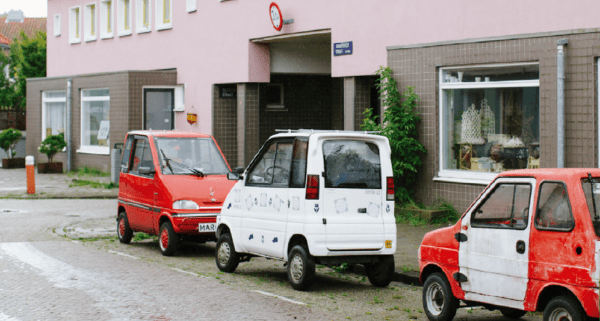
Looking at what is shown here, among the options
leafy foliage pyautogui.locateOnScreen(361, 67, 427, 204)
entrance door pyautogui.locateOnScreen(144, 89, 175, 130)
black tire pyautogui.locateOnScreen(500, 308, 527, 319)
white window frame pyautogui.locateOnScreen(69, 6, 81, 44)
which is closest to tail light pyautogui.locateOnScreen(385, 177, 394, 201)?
black tire pyautogui.locateOnScreen(500, 308, 527, 319)

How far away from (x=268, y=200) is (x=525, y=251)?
151 inches

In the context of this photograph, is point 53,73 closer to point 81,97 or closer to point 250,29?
point 81,97

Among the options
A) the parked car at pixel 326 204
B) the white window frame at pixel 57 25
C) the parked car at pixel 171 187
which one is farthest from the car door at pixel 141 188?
the white window frame at pixel 57 25

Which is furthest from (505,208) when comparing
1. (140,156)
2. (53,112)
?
(53,112)

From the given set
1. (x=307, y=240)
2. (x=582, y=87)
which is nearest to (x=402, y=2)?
(x=582, y=87)

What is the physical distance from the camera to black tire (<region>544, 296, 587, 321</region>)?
603 cm

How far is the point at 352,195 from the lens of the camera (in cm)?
929

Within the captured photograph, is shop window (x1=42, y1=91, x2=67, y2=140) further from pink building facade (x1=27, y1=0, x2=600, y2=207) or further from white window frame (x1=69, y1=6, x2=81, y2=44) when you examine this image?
white window frame (x1=69, y1=6, x2=81, y2=44)

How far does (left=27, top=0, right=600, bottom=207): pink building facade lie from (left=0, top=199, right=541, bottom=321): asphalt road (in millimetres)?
5230

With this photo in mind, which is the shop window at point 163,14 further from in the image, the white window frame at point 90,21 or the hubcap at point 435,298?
the hubcap at point 435,298

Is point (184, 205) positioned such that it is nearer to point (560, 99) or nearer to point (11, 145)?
point (560, 99)

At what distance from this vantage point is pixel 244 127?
22.7m

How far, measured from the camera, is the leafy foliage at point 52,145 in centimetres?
2927

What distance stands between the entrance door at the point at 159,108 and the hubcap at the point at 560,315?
68.4 feet
